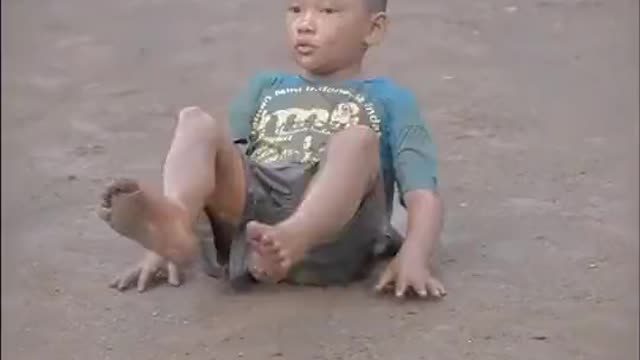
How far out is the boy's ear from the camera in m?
3.82

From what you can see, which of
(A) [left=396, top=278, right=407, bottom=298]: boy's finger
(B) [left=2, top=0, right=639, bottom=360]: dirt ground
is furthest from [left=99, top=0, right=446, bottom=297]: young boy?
(B) [left=2, top=0, right=639, bottom=360]: dirt ground

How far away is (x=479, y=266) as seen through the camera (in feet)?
12.4

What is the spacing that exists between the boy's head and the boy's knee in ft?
0.97

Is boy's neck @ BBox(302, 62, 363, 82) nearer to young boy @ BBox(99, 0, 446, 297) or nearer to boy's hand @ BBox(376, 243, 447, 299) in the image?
young boy @ BBox(99, 0, 446, 297)

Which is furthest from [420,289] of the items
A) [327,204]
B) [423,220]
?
[327,204]

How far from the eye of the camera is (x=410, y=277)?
3.48 metres

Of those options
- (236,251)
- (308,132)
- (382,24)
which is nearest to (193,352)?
(236,251)

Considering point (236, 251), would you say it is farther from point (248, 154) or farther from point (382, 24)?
point (382, 24)

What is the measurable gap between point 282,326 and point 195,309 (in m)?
0.25

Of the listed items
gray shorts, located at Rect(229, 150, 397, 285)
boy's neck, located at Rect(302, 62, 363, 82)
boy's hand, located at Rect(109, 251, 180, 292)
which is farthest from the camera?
boy's neck, located at Rect(302, 62, 363, 82)

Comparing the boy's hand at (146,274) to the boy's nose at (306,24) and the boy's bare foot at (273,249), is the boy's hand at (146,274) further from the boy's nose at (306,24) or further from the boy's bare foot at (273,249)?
the boy's nose at (306,24)

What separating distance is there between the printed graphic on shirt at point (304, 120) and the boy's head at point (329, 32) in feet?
0.23

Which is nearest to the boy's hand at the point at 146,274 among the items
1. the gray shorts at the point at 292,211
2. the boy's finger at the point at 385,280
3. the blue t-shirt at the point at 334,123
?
the gray shorts at the point at 292,211

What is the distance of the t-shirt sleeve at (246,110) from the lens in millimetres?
3814
